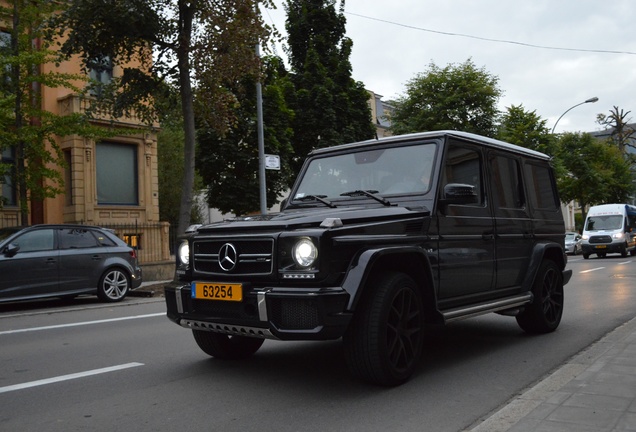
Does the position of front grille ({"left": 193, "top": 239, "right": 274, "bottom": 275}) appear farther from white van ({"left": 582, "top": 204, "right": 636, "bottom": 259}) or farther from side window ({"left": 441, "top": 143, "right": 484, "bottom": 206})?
white van ({"left": 582, "top": 204, "right": 636, "bottom": 259})

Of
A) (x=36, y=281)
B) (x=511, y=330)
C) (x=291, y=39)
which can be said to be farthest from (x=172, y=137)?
(x=511, y=330)

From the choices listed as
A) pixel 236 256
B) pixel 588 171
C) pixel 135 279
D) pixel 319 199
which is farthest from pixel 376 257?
pixel 588 171

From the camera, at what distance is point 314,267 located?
4508 millimetres

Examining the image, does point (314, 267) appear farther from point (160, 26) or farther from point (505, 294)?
point (160, 26)

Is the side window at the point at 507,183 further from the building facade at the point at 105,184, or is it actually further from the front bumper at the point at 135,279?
the building facade at the point at 105,184

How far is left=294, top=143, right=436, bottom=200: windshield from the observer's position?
19.0 ft

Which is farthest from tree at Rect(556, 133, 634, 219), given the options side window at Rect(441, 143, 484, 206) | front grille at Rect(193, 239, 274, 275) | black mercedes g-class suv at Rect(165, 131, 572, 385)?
front grille at Rect(193, 239, 274, 275)

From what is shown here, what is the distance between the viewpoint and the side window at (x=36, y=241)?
11898mm

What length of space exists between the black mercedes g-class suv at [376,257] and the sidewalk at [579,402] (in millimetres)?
958

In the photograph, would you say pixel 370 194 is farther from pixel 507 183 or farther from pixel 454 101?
pixel 454 101

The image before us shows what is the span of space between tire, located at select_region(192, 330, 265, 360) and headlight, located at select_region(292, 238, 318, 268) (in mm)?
1735

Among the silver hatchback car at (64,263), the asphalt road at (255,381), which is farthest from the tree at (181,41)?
the asphalt road at (255,381)

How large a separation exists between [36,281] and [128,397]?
7.88m

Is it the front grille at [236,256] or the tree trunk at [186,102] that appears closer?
the front grille at [236,256]
